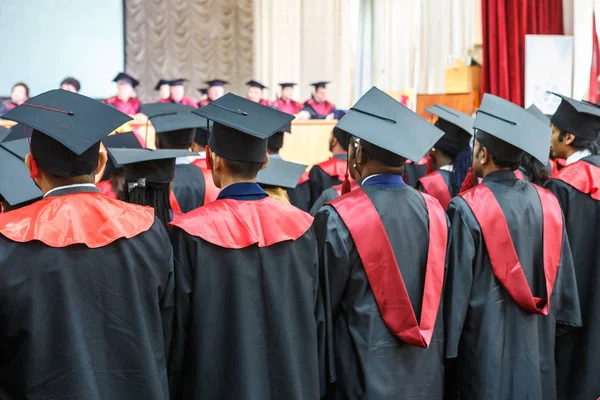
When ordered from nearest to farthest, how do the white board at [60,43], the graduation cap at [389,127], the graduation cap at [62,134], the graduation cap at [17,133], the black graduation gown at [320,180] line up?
the graduation cap at [62,134] → the graduation cap at [389,127] → the graduation cap at [17,133] → the black graduation gown at [320,180] → the white board at [60,43]

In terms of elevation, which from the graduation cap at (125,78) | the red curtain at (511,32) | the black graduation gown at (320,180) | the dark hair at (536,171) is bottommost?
the black graduation gown at (320,180)

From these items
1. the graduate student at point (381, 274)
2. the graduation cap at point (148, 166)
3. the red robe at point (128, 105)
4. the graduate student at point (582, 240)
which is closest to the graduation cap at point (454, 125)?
the graduate student at point (582, 240)

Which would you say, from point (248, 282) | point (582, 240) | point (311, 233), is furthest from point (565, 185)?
point (248, 282)

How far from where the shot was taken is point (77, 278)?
200cm

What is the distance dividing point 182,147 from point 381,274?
1.80 m

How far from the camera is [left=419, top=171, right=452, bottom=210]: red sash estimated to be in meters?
4.19

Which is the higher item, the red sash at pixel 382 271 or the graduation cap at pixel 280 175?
the graduation cap at pixel 280 175

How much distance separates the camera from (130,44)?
1440 cm

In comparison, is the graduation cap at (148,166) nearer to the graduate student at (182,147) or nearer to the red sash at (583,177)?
the graduate student at (182,147)

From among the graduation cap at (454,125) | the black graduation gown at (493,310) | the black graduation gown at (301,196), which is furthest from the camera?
the black graduation gown at (301,196)

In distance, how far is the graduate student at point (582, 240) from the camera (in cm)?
371

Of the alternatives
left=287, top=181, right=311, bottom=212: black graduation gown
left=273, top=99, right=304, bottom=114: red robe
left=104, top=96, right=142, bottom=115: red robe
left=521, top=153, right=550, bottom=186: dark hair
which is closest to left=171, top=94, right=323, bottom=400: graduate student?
left=521, top=153, right=550, bottom=186: dark hair

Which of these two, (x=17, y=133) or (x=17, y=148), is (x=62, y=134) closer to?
(x=17, y=148)

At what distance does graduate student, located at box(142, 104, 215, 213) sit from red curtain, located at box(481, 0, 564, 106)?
8.22 metres
